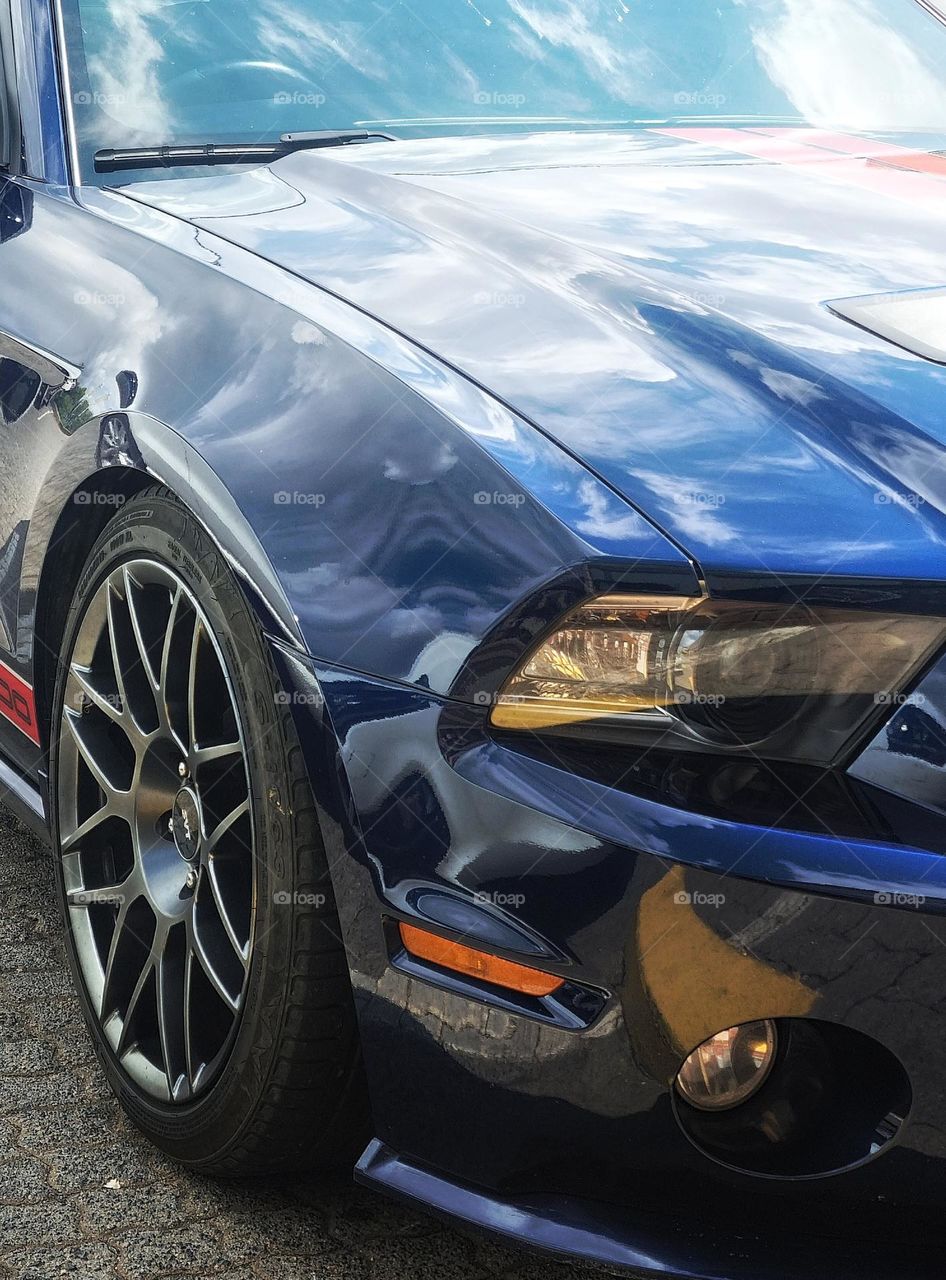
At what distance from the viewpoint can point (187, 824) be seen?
188cm

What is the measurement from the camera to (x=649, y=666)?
1.44 metres

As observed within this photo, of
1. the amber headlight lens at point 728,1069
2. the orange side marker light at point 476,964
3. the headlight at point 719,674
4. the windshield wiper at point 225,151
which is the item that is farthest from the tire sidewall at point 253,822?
the windshield wiper at point 225,151

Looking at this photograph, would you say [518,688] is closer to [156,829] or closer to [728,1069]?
[728,1069]

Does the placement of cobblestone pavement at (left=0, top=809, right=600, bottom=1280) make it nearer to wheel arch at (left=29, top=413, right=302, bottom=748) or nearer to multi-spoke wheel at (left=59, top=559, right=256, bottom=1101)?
multi-spoke wheel at (left=59, top=559, right=256, bottom=1101)

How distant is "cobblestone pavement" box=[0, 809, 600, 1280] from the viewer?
1805 mm

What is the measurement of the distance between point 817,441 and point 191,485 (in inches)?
27.7

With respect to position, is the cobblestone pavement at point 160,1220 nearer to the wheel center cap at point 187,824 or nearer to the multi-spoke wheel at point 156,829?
the multi-spoke wheel at point 156,829

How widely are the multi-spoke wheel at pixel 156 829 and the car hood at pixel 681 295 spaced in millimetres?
491

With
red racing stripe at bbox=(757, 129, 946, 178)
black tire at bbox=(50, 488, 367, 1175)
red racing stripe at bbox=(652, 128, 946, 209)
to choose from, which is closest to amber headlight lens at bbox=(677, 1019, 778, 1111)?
black tire at bbox=(50, 488, 367, 1175)

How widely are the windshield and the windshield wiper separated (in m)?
0.02

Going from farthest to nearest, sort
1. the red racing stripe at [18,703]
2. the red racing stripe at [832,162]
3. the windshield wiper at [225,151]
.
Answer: the windshield wiper at [225,151] → the red racing stripe at [18,703] → the red racing stripe at [832,162]

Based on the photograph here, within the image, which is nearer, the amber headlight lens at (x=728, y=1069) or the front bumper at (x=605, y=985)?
the front bumper at (x=605, y=985)

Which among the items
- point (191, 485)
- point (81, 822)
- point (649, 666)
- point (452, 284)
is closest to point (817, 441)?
point (649, 666)

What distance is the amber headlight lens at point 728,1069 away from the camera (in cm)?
146
